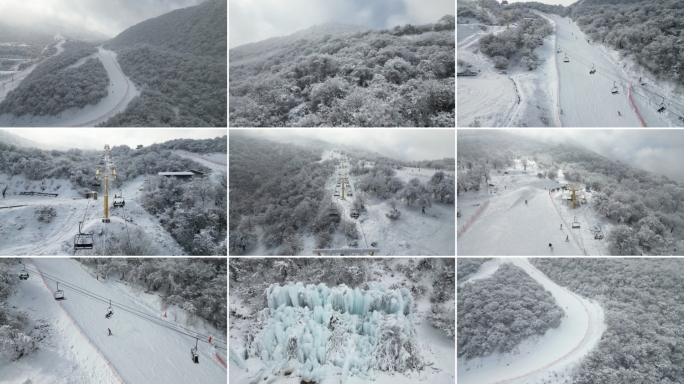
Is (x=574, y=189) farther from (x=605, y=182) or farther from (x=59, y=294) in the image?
(x=59, y=294)

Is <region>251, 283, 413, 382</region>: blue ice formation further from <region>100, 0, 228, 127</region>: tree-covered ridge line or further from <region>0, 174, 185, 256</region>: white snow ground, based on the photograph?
<region>100, 0, 228, 127</region>: tree-covered ridge line

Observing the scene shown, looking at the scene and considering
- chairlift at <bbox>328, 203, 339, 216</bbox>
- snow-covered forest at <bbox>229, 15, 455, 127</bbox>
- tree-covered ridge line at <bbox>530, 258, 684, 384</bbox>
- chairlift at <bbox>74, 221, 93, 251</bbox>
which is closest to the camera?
tree-covered ridge line at <bbox>530, 258, 684, 384</bbox>

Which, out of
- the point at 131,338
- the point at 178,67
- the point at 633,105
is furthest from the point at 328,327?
the point at 633,105

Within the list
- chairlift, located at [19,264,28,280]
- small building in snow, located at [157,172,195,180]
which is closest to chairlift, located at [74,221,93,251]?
chairlift, located at [19,264,28,280]

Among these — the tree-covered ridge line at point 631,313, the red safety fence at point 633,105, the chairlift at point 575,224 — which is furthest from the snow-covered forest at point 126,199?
the red safety fence at point 633,105

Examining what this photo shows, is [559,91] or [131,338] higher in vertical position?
[559,91]

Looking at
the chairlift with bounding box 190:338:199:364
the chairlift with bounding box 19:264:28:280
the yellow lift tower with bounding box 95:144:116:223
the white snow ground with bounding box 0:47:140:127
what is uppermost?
the white snow ground with bounding box 0:47:140:127

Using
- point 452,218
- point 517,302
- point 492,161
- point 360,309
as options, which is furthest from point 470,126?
point 360,309
